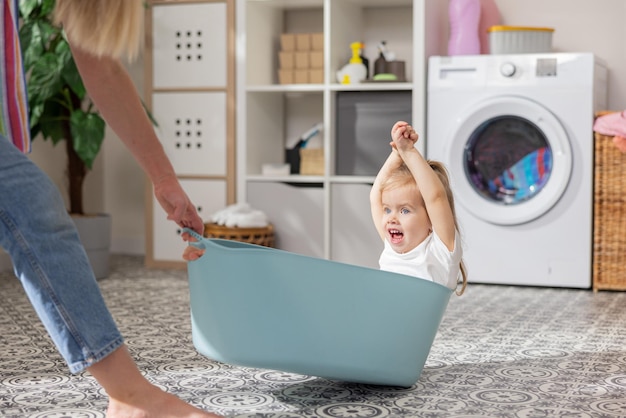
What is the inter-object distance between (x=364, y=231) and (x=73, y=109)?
1.17 m

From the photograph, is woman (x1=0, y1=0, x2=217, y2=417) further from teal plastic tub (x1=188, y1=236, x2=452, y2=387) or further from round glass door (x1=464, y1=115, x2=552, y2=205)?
round glass door (x1=464, y1=115, x2=552, y2=205)

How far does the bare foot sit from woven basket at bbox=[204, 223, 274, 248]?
1.95 metres

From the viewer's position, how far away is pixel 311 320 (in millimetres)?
1478

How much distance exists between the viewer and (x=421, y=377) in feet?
5.75

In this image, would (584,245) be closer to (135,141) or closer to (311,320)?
(311,320)

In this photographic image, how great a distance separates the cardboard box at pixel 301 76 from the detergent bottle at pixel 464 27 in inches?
22.1

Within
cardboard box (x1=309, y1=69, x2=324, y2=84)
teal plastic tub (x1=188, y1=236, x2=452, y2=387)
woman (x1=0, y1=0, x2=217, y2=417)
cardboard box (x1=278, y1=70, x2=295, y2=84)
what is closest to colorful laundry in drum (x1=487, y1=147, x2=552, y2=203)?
cardboard box (x1=309, y1=69, x2=324, y2=84)

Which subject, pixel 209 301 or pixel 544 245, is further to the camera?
pixel 544 245

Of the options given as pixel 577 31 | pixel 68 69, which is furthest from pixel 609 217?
pixel 68 69

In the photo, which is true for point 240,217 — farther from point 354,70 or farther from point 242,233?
point 354,70

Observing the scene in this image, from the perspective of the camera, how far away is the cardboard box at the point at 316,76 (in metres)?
3.47

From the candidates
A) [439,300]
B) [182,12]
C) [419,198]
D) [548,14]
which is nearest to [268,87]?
[182,12]

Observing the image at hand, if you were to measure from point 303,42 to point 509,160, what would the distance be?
96 cm

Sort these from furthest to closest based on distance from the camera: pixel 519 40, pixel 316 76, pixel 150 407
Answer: pixel 316 76, pixel 519 40, pixel 150 407
